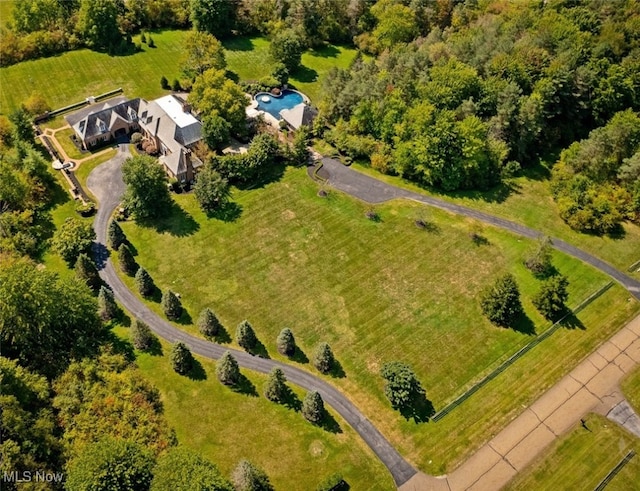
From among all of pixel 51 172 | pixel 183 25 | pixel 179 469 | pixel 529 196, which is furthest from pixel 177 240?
pixel 183 25

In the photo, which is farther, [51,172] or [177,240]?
[51,172]

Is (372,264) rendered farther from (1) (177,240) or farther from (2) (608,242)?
(2) (608,242)

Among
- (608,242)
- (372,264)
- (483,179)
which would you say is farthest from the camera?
(483,179)

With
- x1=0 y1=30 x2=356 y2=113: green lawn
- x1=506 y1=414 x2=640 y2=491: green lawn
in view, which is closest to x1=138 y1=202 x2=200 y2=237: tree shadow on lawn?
x1=0 y1=30 x2=356 y2=113: green lawn

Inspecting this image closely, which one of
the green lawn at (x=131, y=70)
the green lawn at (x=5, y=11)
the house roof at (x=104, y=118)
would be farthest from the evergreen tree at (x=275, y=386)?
the green lawn at (x=5, y=11)

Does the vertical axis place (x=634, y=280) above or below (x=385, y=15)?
below

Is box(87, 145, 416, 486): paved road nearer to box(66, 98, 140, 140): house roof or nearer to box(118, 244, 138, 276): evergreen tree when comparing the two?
box(118, 244, 138, 276): evergreen tree

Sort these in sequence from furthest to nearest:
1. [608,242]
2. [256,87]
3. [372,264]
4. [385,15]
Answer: [385,15] → [256,87] → [608,242] → [372,264]

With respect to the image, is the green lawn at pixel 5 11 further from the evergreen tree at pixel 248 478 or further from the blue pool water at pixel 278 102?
the evergreen tree at pixel 248 478
